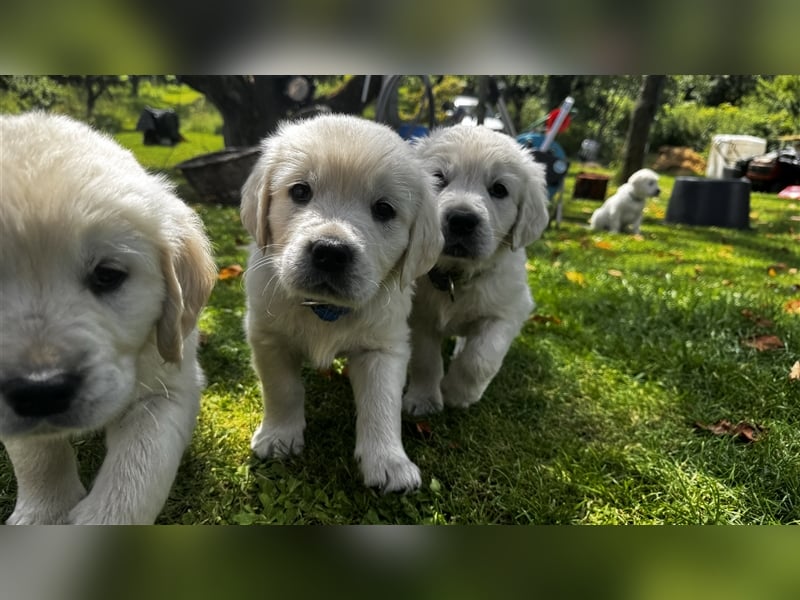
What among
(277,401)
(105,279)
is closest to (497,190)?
(277,401)

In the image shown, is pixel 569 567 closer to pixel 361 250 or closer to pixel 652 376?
pixel 361 250

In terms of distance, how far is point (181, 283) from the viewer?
1.72 m

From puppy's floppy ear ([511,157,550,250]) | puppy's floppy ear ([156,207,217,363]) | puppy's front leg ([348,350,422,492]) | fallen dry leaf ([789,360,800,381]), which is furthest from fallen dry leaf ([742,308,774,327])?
puppy's floppy ear ([156,207,217,363])

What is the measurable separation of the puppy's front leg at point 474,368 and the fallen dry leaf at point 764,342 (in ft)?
5.45

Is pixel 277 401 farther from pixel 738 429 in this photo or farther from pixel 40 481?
pixel 738 429

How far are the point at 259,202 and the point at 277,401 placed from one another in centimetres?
80

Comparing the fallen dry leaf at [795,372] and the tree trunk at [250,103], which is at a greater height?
the tree trunk at [250,103]

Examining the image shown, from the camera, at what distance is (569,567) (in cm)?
108

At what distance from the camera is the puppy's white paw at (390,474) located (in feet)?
6.85

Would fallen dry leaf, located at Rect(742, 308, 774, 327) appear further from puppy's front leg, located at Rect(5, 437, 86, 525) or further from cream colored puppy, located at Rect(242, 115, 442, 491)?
puppy's front leg, located at Rect(5, 437, 86, 525)

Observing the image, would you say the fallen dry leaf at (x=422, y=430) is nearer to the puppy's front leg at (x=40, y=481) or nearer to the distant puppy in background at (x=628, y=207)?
the puppy's front leg at (x=40, y=481)

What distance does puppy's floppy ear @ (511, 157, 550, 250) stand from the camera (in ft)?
10.0

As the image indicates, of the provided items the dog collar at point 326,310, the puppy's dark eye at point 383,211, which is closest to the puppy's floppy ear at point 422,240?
the puppy's dark eye at point 383,211

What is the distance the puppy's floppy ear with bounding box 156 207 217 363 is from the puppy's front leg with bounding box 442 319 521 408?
1.35 m
